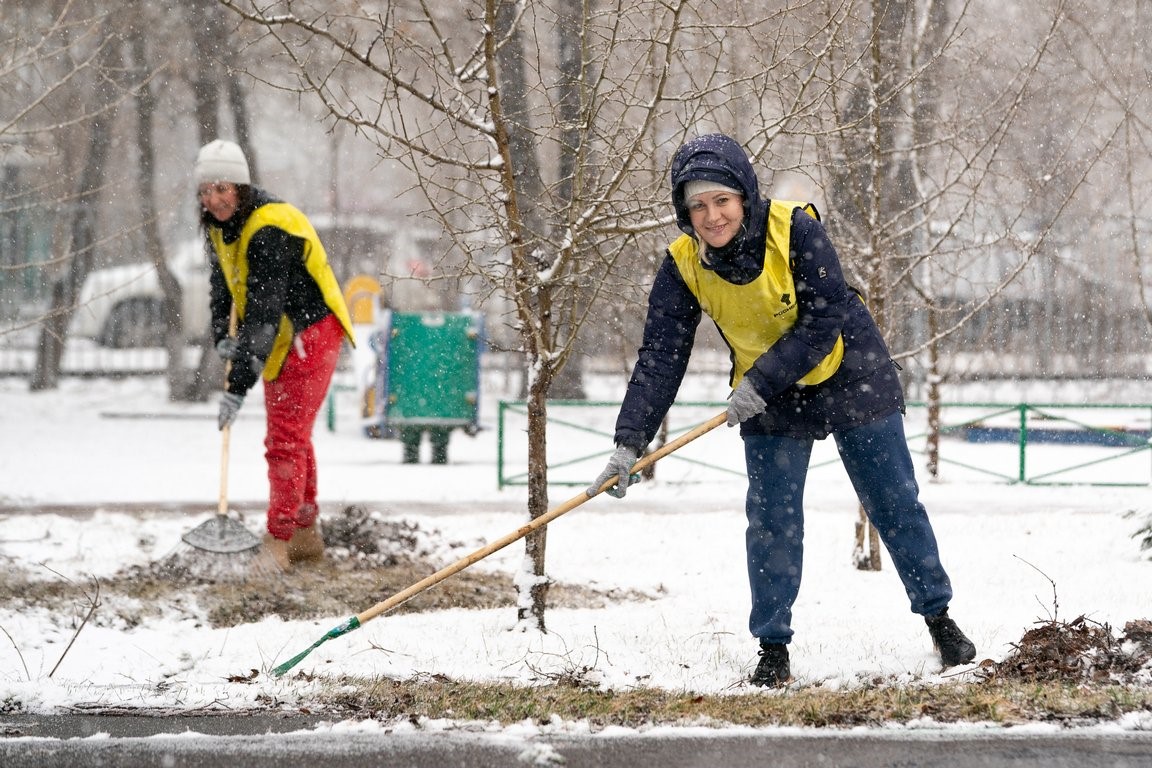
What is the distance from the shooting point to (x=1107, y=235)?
12.7 meters

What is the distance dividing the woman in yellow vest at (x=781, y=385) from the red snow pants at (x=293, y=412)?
262 centimetres

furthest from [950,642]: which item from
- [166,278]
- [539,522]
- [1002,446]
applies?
[166,278]

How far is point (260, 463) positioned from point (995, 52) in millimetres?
8268

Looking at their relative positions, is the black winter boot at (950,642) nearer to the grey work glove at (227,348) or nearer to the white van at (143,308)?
the grey work glove at (227,348)

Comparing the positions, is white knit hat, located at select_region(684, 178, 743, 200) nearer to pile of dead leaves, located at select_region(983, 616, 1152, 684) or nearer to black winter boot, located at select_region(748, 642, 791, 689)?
black winter boot, located at select_region(748, 642, 791, 689)

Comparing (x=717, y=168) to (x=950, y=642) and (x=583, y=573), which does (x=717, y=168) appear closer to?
(x=950, y=642)

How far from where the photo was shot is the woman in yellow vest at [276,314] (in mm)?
6270

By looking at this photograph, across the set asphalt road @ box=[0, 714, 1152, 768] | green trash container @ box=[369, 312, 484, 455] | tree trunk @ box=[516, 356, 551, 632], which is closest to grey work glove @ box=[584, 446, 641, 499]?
tree trunk @ box=[516, 356, 551, 632]

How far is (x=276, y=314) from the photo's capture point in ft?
20.6

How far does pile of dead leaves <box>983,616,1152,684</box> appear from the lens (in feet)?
13.3

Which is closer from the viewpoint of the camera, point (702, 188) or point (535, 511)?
point (702, 188)

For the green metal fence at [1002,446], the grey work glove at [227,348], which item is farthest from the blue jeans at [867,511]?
the green metal fence at [1002,446]

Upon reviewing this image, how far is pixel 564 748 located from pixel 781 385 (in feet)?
4.53

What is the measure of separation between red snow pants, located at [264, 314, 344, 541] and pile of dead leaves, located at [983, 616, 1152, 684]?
11.9 feet
